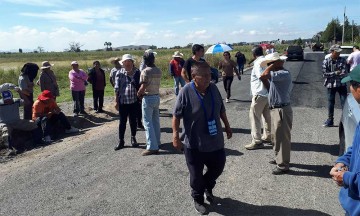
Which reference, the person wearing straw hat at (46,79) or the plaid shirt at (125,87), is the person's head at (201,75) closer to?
the plaid shirt at (125,87)

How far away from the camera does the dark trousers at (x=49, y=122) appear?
7746mm

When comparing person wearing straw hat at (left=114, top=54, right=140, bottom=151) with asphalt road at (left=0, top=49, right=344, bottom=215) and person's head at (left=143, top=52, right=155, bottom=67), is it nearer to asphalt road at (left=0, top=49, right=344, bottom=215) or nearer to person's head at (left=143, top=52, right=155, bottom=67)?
person's head at (left=143, top=52, right=155, bottom=67)

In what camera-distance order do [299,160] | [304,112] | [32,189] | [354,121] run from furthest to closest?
1. [304,112]
2. [299,160]
3. [32,189]
4. [354,121]

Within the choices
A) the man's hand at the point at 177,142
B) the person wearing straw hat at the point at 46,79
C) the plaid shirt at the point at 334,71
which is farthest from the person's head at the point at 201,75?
the person wearing straw hat at the point at 46,79

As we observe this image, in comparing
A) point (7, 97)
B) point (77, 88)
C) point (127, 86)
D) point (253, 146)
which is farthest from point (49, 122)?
point (253, 146)

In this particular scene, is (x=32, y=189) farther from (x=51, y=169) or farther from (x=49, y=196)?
(x=51, y=169)

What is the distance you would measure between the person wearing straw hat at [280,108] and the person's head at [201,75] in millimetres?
1480

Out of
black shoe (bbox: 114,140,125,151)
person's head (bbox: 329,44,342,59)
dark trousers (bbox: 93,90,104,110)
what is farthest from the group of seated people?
person's head (bbox: 329,44,342,59)

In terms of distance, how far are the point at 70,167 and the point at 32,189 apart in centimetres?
93

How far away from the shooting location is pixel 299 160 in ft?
18.2

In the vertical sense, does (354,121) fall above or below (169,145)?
above

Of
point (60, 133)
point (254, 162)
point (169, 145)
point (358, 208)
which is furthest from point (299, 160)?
point (60, 133)

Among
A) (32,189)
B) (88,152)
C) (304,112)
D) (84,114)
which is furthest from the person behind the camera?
(84,114)

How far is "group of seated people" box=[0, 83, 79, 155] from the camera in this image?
7.30 metres
